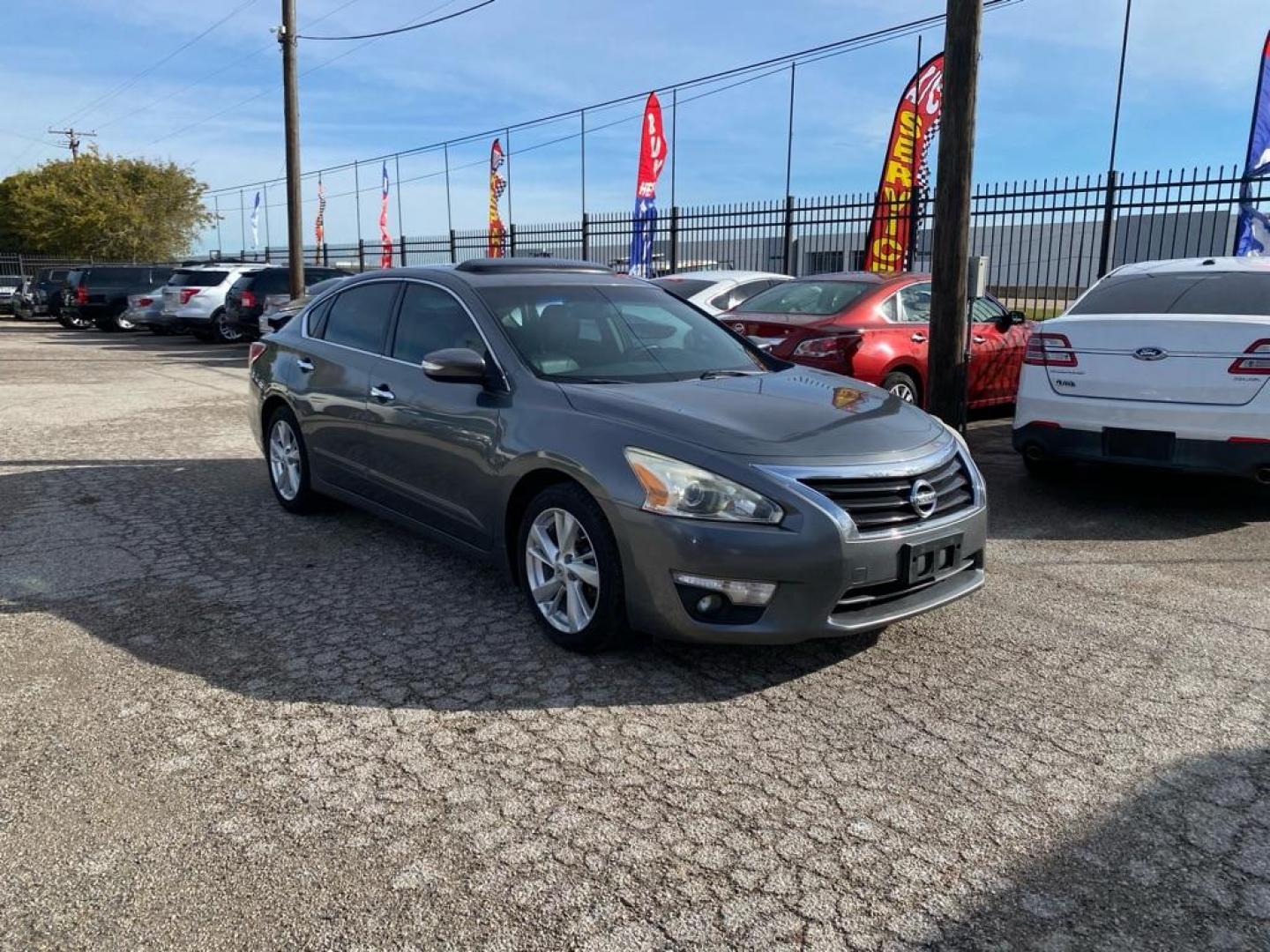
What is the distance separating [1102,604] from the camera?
4.78 m

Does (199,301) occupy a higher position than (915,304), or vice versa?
(915,304)

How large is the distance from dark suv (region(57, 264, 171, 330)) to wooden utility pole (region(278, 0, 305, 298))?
358 inches

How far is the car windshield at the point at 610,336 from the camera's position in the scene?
4.57 m

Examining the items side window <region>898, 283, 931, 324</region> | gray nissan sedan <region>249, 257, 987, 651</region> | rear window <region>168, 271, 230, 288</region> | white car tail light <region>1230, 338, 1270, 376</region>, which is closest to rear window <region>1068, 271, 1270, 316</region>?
white car tail light <region>1230, 338, 1270, 376</region>

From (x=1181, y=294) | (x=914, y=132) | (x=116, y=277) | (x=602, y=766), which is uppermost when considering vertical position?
(x=914, y=132)

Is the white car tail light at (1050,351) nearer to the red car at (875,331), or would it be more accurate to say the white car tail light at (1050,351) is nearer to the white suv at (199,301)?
the red car at (875,331)

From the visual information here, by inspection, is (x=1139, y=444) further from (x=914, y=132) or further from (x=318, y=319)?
(x=914, y=132)

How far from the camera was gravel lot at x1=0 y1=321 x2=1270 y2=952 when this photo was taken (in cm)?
250

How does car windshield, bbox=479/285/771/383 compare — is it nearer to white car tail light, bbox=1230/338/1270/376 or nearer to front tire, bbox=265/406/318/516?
front tire, bbox=265/406/318/516

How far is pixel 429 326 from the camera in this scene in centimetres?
508

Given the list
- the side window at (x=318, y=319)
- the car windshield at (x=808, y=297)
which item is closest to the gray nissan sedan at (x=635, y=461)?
the side window at (x=318, y=319)

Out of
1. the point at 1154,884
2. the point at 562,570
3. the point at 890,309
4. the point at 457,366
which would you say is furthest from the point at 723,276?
the point at 1154,884

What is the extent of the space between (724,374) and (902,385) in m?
4.37

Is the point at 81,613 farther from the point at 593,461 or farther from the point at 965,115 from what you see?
the point at 965,115
